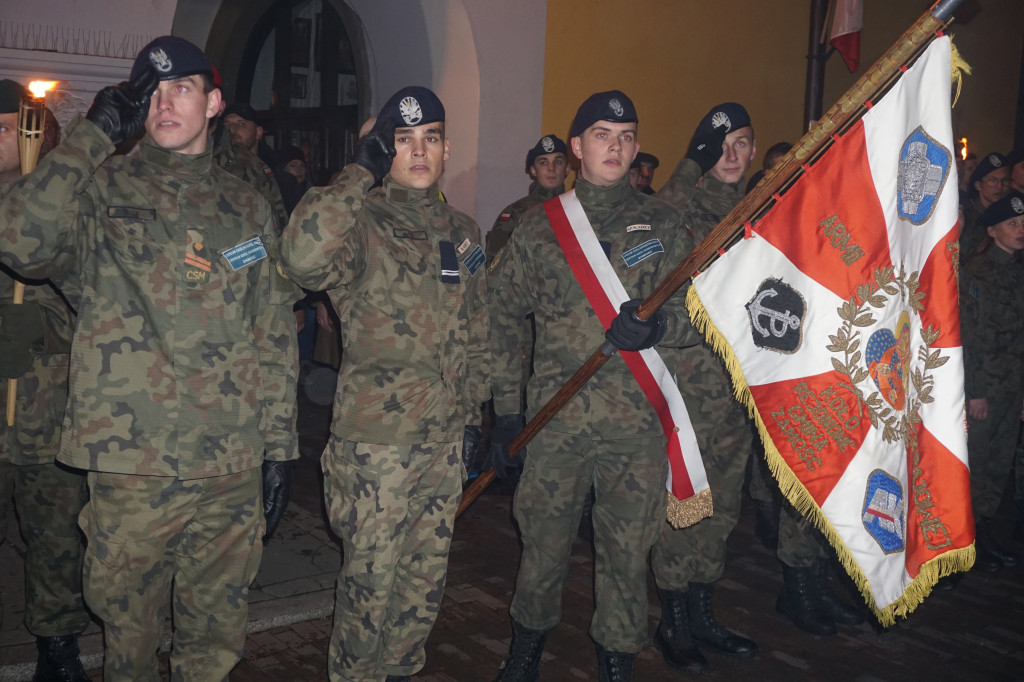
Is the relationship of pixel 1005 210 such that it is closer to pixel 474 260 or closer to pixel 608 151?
pixel 608 151

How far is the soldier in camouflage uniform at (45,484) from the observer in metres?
3.18

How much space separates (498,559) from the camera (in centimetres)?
492

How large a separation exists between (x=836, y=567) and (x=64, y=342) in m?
4.06

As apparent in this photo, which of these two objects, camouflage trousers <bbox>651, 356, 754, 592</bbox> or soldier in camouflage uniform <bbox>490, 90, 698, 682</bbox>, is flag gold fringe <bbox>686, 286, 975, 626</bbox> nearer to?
soldier in camouflage uniform <bbox>490, 90, 698, 682</bbox>

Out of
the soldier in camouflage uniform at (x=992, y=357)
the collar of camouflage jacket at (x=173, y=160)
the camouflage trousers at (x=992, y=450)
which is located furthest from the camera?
the camouflage trousers at (x=992, y=450)

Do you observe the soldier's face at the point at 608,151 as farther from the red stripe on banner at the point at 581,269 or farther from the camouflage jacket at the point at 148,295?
the camouflage jacket at the point at 148,295

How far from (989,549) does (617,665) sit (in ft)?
10.8

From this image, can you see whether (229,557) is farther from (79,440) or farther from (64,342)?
(64,342)

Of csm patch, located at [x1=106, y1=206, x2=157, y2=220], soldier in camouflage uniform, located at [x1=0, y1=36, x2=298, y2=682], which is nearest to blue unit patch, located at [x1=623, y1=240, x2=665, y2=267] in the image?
soldier in camouflage uniform, located at [x1=0, y1=36, x2=298, y2=682]

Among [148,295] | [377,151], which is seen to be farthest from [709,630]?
[148,295]

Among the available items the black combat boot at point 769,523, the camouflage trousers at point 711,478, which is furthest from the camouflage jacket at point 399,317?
the black combat boot at point 769,523

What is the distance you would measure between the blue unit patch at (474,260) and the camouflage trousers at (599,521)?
700 mm

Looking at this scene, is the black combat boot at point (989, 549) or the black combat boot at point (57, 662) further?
the black combat boot at point (989, 549)

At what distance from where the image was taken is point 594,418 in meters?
3.39
